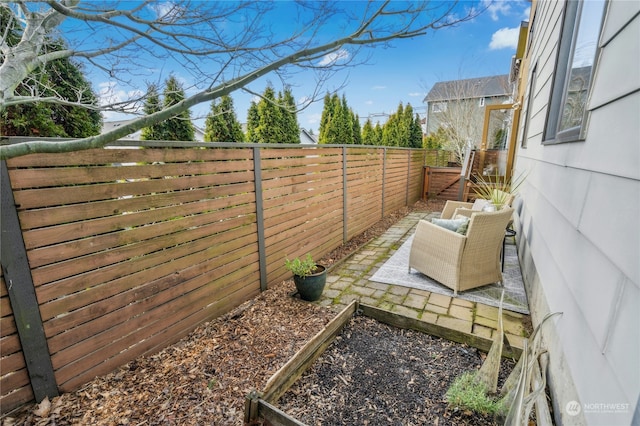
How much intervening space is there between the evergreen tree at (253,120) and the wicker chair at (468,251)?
11.8ft

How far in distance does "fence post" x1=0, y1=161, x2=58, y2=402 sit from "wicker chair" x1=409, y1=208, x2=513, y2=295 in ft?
10.7

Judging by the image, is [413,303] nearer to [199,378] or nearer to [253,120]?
[199,378]

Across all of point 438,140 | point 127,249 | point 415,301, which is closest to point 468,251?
point 415,301

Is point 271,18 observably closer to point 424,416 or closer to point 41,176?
point 41,176

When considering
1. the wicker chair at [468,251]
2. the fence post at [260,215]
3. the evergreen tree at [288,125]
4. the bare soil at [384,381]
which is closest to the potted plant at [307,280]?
the fence post at [260,215]

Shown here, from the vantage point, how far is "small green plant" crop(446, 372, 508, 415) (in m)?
1.53

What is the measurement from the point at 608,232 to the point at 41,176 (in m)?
2.69

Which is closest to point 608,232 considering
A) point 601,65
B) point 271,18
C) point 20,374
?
point 601,65

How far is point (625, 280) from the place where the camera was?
2.96 ft

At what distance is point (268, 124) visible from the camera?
5152 millimetres

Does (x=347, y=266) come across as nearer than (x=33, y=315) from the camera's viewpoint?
No

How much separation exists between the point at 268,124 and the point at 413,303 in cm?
393

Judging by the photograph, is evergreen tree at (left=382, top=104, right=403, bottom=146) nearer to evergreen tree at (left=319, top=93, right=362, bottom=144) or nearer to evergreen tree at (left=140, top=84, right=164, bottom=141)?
evergreen tree at (left=319, top=93, right=362, bottom=144)

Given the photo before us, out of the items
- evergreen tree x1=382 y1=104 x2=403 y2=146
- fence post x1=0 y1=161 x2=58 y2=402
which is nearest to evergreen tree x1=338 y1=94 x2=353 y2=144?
evergreen tree x1=382 y1=104 x2=403 y2=146
